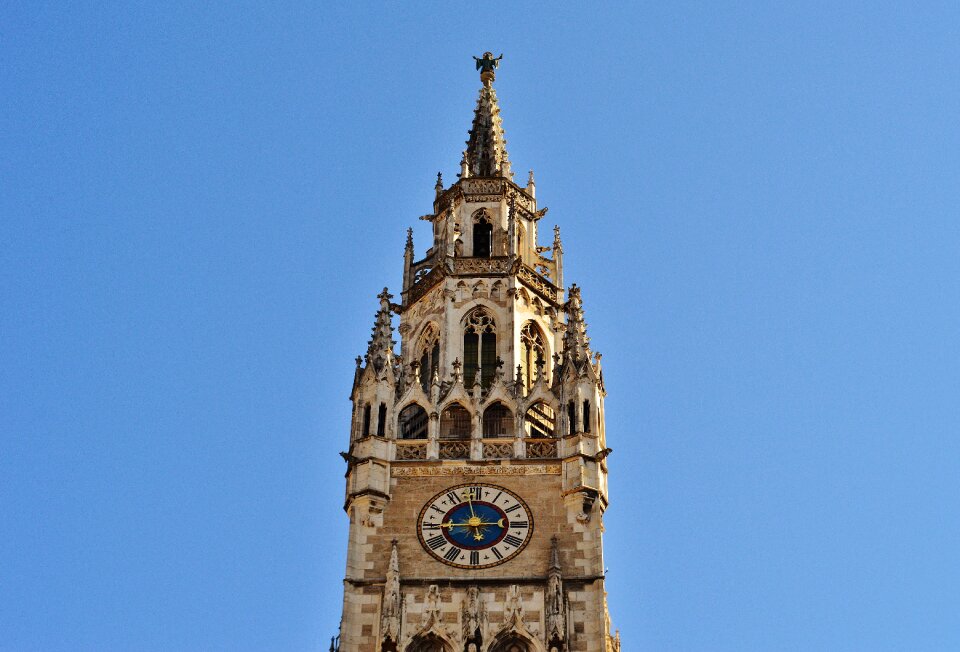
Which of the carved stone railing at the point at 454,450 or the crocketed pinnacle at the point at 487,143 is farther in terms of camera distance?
the crocketed pinnacle at the point at 487,143

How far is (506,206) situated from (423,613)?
63.1ft

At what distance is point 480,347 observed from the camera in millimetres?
54438

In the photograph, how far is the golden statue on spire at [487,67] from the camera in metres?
67.7

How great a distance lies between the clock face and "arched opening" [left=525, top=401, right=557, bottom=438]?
387 cm

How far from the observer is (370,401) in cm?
5028

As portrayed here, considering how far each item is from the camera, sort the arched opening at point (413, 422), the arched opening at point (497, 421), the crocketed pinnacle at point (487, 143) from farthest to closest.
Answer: the crocketed pinnacle at point (487, 143)
the arched opening at point (413, 422)
the arched opening at point (497, 421)

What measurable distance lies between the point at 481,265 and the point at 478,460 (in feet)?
32.1

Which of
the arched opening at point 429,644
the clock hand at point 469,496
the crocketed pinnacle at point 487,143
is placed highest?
the crocketed pinnacle at point 487,143

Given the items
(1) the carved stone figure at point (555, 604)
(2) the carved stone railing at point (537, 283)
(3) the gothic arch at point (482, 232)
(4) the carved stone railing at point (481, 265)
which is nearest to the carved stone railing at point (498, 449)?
(1) the carved stone figure at point (555, 604)

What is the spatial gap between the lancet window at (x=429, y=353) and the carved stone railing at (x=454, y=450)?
14.2 feet

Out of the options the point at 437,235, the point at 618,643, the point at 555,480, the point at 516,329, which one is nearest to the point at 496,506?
the point at 555,480

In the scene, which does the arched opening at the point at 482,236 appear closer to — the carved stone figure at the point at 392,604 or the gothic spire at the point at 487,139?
the gothic spire at the point at 487,139

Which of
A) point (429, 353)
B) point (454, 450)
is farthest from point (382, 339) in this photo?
point (454, 450)

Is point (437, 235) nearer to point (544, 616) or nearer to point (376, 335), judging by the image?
point (376, 335)
